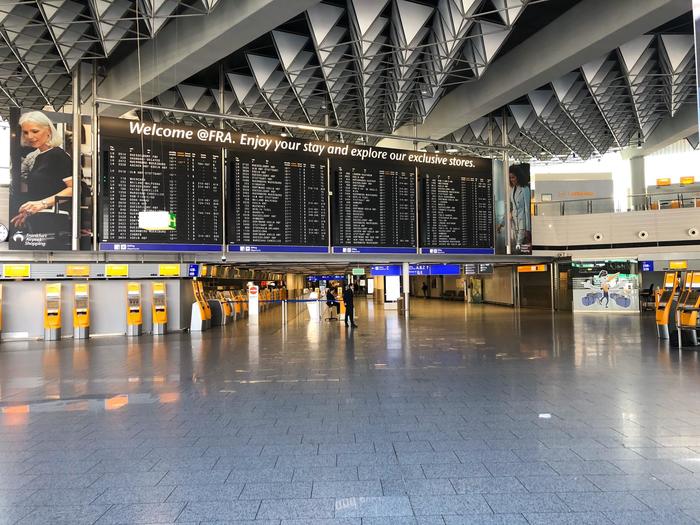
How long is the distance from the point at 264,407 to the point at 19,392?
12.0ft

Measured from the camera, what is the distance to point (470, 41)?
43.1 ft

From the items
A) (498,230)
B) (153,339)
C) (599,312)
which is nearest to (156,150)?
(153,339)

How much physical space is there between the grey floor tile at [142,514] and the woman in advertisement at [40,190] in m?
10.4

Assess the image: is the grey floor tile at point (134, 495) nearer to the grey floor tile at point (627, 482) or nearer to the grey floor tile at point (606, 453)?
the grey floor tile at point (627, 482)

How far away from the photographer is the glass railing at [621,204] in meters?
21.1

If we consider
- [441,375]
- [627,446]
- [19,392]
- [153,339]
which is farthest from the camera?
[153,339]

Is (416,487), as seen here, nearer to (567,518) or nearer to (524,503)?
(524,503)

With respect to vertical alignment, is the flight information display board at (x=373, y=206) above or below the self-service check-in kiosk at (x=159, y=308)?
above

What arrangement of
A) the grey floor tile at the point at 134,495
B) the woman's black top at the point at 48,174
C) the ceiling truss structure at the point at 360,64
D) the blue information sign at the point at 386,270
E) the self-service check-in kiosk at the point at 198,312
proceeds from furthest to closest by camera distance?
1. the blue information sign at the point at 386,270
2. the self-service check-in kiosk at the point at 198,312
3. the woman's black top at the point at 48,174
4. the ceiling truss structure at the point at 360,64
5. the grey floor tile at the point at 134,495

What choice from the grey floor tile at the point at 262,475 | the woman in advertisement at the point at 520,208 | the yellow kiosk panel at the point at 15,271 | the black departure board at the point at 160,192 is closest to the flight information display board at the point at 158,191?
the black departure board at the point at 160,192

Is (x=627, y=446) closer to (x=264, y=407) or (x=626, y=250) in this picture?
(x=264, y=407)

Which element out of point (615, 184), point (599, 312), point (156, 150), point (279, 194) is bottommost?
point (599, 312)

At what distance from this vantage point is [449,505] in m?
2.97

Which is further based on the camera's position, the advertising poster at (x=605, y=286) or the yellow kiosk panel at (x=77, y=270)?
the advertising poster at (x=605, y=286)
